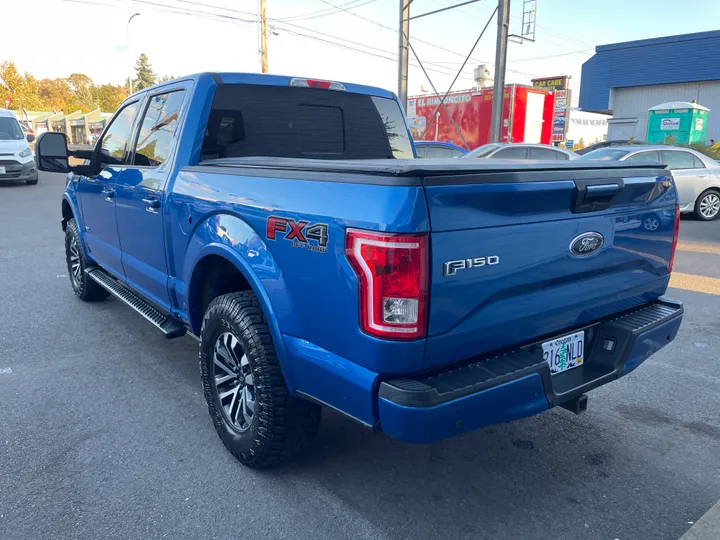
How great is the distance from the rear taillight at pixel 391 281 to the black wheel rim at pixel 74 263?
447cm

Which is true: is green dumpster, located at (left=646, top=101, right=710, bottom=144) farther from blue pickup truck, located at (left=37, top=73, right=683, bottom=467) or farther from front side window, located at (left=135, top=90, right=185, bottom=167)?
front side window, located at (left=135, top=90, right=185, bottom=167)

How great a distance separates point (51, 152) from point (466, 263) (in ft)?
12.7

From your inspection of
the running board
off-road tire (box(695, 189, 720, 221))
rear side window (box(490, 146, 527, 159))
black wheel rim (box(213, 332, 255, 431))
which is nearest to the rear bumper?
black wheel rim (box(213, 332, 255, 431))

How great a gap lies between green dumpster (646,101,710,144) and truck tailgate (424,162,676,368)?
811 inches

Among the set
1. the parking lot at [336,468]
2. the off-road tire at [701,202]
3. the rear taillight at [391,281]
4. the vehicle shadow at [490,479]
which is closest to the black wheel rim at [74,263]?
the parking lot at [336,468]

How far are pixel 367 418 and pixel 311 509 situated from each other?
0.72m

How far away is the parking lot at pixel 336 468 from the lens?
2.53 meters

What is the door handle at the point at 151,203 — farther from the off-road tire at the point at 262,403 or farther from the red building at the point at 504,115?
the red building at the point at 504,115

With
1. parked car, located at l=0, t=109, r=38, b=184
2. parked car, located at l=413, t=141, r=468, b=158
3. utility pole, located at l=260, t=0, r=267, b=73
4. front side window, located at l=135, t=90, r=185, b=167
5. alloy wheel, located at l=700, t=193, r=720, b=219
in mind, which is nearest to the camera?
front side window, located at l=135, t=90, r=185, b=167

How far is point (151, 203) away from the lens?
364 cm

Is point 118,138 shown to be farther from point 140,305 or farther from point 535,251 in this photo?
point 535,251

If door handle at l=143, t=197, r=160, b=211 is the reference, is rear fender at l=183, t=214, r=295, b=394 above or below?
below

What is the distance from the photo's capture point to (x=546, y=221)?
94.0 inches

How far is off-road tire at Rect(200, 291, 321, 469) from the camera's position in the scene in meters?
2.64
